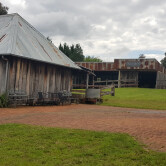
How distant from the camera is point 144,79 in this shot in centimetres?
3747

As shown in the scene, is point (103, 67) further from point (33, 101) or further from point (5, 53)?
point (5, 53)

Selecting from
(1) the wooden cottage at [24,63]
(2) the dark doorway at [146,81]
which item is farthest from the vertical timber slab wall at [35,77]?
(2) the dark doorway at [146,81]

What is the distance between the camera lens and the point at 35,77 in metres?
15.3

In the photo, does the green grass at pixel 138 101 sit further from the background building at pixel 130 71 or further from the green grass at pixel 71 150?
the green grass at pixel 71 150

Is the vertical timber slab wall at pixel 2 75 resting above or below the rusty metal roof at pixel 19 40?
below

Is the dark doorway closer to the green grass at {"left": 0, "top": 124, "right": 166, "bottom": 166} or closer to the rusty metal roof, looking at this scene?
the rusty metal roof

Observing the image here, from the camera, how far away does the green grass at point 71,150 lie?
3979 millimetres

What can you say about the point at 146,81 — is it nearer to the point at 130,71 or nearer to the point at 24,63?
the point at 130,71

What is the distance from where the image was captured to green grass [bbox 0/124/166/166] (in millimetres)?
3979

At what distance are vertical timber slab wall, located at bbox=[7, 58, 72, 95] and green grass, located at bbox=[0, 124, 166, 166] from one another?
7.82 metres

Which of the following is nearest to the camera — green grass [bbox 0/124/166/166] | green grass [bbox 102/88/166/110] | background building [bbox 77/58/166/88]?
green grass [bbox 0/124/166/166]

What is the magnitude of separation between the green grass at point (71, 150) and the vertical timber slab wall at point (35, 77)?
782 cm

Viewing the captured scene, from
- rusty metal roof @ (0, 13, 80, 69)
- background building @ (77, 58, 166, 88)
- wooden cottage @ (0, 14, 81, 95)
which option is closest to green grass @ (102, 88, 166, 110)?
wooden cottage @ (0, 14, 81, 95)

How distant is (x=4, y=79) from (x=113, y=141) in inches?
386
